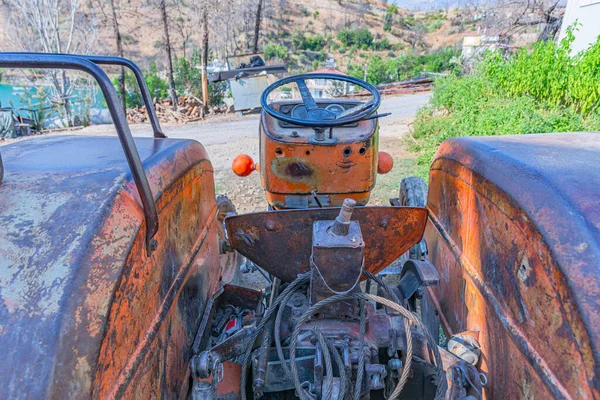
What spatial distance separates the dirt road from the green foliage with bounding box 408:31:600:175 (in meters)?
0.53

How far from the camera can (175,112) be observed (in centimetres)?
1548

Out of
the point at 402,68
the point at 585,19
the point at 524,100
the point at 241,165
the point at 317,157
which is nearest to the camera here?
the point at 317,157

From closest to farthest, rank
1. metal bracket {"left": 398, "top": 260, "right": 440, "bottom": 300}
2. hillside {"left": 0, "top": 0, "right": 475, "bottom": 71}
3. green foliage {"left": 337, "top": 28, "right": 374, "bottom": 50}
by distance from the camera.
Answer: metal bracket {"left": 398, "top": 260, "right": 440, "bottom": 300}
hillside {"left": 0, "top": 0, "right": 475, "bottom": 71}
green foliage {"left": 337, "top": 28, "right": 374, "bottom": 50}

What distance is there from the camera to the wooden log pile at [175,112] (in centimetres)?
1494

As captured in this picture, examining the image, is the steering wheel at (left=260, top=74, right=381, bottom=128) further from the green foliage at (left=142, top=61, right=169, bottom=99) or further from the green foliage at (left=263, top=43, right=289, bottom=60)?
the green foliage at (left=263, top=43, right=289, bottom=60)

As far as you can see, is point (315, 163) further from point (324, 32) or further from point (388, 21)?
point (388, 21)

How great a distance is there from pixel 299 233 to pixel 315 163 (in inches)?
29.8

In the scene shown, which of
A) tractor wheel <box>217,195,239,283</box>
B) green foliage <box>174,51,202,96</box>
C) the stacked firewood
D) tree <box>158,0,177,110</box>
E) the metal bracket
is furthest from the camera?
green foliage <box>174,51,202,96</box>

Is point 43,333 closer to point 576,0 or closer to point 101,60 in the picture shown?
point 101,60

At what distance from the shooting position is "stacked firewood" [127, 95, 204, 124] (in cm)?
1494

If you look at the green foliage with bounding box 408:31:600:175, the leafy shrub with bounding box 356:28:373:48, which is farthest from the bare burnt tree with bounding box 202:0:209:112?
the leafy shrub with bounding box 356:28:373:48

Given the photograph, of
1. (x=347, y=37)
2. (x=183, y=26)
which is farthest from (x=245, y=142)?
(x=347, y=37)

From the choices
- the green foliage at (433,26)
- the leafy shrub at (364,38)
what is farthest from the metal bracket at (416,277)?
A: the green foliage at (433,26)

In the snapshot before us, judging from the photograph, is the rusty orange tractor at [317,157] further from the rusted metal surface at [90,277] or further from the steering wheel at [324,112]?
the rusted metal surface at [90,277]
